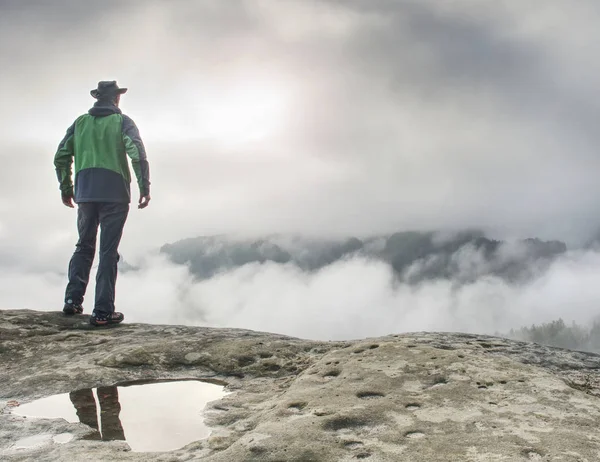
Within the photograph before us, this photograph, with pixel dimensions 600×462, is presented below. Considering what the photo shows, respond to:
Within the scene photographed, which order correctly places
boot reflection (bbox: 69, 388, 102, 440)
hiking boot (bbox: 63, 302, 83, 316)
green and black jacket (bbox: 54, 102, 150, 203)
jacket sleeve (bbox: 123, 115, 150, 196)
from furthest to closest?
hiking boot (bbox: 63, 302, 83, 316)
green and black jacket (bbox: 54, 102, 150, 203)
jacket sleeve (bbox: 123, 115, 150, 196)
boot reflection (bbox: 69, 388, 102, 440)

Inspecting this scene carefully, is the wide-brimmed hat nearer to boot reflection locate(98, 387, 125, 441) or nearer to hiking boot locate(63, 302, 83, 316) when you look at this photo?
hiking boot locate(63, 302, 83, 316)

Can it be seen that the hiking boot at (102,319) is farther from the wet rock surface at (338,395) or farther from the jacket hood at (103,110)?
the jacket hood at (103,110)

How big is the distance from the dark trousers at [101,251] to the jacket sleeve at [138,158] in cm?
63

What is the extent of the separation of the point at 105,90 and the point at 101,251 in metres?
3.23

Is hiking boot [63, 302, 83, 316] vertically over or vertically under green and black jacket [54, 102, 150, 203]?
under

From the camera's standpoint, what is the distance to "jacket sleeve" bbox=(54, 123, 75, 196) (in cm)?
1035

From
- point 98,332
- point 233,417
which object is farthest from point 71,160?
point 233,417

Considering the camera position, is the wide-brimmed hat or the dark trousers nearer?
the dark trousers

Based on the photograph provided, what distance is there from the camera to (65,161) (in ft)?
34.3

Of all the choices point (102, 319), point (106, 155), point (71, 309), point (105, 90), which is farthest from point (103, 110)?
point (102, 319)

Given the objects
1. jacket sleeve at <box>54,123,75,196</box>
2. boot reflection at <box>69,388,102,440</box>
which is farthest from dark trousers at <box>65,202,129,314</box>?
boot reflection at <box>69,388,102,440</box>

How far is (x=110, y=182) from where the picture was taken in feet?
32.0

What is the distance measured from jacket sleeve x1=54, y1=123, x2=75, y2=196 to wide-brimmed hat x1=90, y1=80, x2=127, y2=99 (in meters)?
0.81

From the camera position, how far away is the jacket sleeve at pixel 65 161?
34.0ft
